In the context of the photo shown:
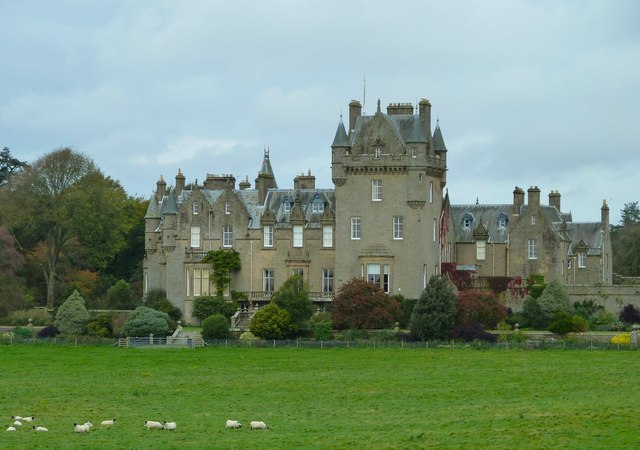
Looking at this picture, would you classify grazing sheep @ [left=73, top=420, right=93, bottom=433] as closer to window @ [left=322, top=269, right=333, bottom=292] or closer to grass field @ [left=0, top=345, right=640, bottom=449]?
grass field @ [left=0, top=345, right=640, bottom=449]

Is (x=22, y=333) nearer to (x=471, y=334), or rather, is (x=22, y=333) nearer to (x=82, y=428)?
(x=471, y=334)

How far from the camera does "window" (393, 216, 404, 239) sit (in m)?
78.5

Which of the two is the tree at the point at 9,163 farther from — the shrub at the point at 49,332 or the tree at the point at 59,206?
the shrub at the point at 49,332

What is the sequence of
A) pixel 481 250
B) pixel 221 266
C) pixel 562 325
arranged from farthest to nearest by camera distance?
1. pixel 481 250
2. pixel 221 266
3. pixel 562 325

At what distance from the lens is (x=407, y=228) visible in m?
78.4

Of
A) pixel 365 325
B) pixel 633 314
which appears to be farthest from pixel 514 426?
pixel 633 314

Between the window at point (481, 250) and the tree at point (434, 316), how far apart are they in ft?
48.5

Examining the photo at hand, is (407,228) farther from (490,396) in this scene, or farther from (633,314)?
(490,396)

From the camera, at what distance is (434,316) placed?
6844cm

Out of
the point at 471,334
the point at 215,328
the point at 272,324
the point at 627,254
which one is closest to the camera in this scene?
the point at 471,334

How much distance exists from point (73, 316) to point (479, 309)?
2023cm

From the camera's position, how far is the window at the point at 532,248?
270 feet

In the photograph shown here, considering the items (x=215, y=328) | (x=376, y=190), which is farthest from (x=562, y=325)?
(x=215, y=328)


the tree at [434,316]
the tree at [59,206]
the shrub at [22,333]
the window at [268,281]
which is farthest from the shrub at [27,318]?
the tree at [434,316]
